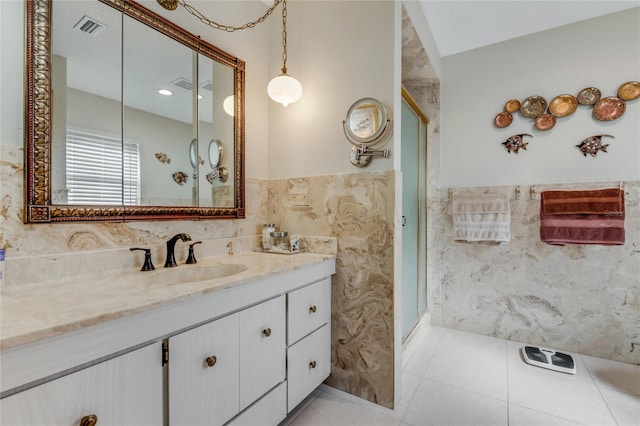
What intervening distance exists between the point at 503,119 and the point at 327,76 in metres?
1.67

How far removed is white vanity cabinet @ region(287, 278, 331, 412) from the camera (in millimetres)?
1379

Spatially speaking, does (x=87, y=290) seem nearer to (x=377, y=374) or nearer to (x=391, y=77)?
(x=377, y=374)

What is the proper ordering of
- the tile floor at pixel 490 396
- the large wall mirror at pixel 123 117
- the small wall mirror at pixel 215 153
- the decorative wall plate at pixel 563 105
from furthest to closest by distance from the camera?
1. the decorative wall plate at pixel 563 105
2. the small wall mirror at pixel 215 153
3. the tile floor at pixel 490 396
4. the large wall mirror at pixel 123 117

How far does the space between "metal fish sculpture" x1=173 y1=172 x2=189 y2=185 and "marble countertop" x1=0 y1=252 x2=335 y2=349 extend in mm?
446

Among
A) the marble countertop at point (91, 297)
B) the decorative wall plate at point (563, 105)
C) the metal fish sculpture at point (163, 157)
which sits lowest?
the marble countertop at point (91, 297)

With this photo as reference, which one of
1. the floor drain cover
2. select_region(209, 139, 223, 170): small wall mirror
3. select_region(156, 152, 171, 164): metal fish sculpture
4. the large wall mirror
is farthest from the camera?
the floor drain cover

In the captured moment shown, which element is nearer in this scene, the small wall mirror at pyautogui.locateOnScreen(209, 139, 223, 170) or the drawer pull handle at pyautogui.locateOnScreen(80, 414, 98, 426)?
the drawer pull handle at pyautogui.locateOnScreen(80, 414, 98, 426)

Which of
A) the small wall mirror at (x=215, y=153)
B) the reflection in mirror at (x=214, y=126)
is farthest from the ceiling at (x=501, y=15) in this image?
the small wall mirror at (x=215, y=153)

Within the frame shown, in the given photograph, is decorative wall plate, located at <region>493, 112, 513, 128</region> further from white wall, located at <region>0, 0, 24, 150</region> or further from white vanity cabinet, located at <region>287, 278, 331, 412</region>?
white wall, located at <region>0, 0, 24, 150</region>

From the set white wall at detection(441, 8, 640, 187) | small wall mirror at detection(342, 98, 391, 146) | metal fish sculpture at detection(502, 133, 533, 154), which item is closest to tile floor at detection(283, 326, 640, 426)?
white wall at detection(441, 8, 640, 187)

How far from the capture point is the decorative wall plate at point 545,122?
7.26 ft

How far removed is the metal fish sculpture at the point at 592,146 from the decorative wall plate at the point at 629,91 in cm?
28

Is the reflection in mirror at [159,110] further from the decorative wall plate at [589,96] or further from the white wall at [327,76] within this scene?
the decorative wall plate at [589,96]

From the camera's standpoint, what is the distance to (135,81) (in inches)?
50.0
